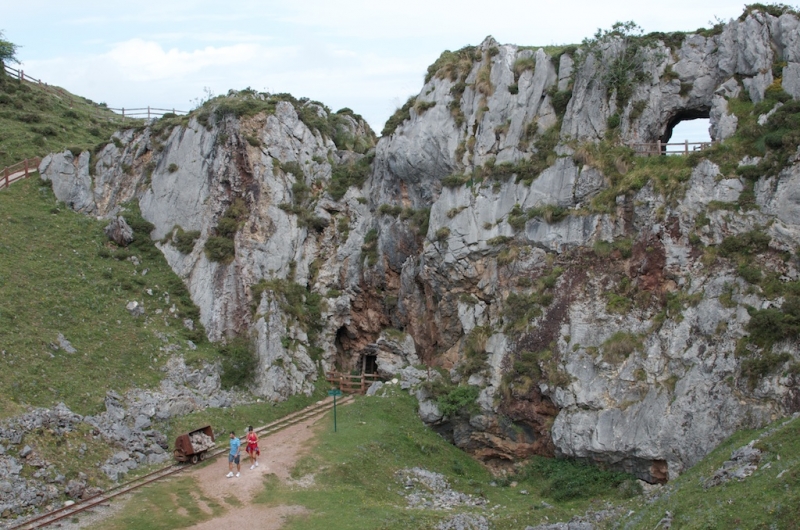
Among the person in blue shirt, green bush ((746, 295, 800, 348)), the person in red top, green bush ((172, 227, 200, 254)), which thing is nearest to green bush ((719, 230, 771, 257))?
green bush ((746, 295, 800, 348))

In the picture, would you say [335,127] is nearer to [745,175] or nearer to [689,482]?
[745,175]

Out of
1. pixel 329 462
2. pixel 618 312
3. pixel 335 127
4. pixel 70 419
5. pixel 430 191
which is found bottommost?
pixel 329 462

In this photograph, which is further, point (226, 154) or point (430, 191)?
point (226, 154)

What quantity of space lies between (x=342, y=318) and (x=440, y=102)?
536 inches

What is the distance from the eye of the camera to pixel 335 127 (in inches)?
1988

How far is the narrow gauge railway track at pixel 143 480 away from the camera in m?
24.5

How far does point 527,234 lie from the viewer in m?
35.9

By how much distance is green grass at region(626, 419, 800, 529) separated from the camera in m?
19.1

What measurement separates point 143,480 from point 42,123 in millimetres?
40112

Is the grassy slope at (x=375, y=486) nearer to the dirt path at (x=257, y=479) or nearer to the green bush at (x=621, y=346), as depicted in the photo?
the dirt path at (x=257, y=479)

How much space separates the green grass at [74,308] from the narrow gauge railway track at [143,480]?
15.5 feet

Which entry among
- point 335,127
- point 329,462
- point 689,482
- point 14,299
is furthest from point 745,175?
point 14,299

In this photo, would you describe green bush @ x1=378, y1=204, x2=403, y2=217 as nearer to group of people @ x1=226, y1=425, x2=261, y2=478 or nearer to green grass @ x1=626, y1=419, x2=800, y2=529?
group of people @ x1=226, y1=425, x2=261, y2=478

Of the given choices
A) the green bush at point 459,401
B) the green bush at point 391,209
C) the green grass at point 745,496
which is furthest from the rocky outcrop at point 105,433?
the green grass at point 745,496
